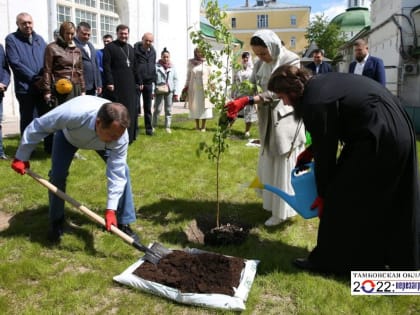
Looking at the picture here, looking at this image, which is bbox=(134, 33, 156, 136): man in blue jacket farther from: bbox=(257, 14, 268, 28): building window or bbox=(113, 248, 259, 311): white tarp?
bbox=(257, 14, 268, 28): building window

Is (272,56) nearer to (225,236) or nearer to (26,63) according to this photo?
(225,236)

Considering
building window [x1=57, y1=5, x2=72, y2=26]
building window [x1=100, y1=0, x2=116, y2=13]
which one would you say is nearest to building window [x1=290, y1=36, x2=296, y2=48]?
building window [x1=100, y1=0, x2=116, y2=13]

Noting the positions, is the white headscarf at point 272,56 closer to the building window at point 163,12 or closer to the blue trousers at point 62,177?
the blue trousers at point 62,177

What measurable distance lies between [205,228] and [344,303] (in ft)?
5.77

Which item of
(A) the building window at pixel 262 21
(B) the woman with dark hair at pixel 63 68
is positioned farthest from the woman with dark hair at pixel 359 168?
(A) the building window at pixel 262 21

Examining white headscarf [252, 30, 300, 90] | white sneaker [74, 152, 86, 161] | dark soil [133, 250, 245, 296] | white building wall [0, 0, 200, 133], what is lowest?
dark soil [133, 250, 245, 296]

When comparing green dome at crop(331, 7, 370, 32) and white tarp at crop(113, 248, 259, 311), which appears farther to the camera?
green dome at crop(331, 7, 370, 32)

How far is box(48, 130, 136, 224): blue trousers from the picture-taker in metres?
3.74

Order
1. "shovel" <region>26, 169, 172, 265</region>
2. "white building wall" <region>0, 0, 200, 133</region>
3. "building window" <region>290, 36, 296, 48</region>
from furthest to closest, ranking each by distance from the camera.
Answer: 1. "building window" <region>290, 36, 296, 48</region>
2. "white building wall" <region>0, 0, 200, 133</region>
3. "shovel" <region>26, 169, 172, 265</region>

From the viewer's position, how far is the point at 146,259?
11.4 ft

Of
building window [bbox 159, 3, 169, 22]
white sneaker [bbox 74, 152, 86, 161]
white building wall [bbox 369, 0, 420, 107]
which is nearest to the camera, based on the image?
white sneaker [bbox 74, 152, 86, 161]

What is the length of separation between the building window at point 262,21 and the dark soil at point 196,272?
59691 mm

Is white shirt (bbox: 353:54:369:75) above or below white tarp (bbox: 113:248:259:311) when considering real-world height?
above

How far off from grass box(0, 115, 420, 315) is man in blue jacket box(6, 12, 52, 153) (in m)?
0.87
